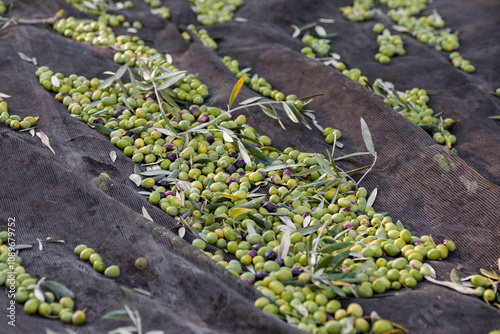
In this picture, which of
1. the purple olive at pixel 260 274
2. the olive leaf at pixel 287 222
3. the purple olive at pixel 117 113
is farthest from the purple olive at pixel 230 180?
the purple olive at pixel 117 113

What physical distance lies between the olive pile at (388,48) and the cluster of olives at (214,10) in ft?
5.12

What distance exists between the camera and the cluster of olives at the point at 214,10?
4.90m

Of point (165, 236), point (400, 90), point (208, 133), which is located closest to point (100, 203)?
point (165, 236)

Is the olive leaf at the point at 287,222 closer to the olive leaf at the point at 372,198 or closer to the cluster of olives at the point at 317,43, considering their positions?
the olive leaf at the point at 372,198

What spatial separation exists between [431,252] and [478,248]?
10.4 inches

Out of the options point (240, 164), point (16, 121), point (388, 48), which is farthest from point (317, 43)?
point (16, 121)

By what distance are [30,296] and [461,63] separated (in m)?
3.79

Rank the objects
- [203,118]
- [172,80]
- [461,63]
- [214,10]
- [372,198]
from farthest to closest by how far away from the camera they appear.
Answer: [214,10] → [461,63] → [172,80] → [203,118] → [372,198]

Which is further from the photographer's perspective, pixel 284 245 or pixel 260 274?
pixel 284 245

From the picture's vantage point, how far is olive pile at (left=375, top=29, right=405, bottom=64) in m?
4.26

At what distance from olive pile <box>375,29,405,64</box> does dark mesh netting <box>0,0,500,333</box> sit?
0.08 metres

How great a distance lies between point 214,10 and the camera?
5.15 metres

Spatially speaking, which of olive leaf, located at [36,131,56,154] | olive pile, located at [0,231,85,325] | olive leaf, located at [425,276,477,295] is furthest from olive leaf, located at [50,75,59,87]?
olive leaf, located at [425,276,477,295]

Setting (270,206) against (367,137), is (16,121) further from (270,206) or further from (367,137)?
(367,137)
